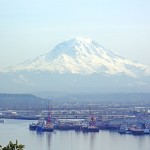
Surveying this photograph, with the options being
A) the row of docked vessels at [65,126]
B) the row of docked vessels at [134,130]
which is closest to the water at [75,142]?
the row of docked vessels at [134,130]

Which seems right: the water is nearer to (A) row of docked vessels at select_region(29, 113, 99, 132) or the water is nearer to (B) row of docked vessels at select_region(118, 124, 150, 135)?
(B) row of docked vessels at select_region(118, 124, 150, 135)

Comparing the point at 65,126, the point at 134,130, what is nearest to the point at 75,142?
the point at 134,130

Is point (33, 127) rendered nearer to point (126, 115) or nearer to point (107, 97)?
point (126, 115)

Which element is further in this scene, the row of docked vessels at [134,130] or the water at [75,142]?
the row of docked vessels at [134,130]

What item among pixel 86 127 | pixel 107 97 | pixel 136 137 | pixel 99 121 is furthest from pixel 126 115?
Answer: pixel 107 97

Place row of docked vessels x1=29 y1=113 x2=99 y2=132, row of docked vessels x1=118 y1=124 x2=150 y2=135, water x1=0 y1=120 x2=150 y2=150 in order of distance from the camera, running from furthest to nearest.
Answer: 1. row of docked vessels x1=29 y1=113 x2=99 y2=132
2. row of docked vessels x1=118 y1=124 x2=150 y2=135
3. water x1=0 y1=120 x2=150 y2=150

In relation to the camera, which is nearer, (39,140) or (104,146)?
(104,146)

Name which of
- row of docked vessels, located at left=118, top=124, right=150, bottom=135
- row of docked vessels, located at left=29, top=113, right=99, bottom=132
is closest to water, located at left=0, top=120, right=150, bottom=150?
row of docked vessels, located at left=118, top=124, right=150, bottom=135

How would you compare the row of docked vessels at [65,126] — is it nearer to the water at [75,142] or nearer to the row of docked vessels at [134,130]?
the row of docked vessels at [134,130]

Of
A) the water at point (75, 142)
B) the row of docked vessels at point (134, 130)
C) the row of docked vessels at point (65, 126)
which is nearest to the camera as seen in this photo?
the water at point (75, 142)

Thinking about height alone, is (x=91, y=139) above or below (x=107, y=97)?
below

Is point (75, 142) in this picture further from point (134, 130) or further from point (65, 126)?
point (65, 126)
